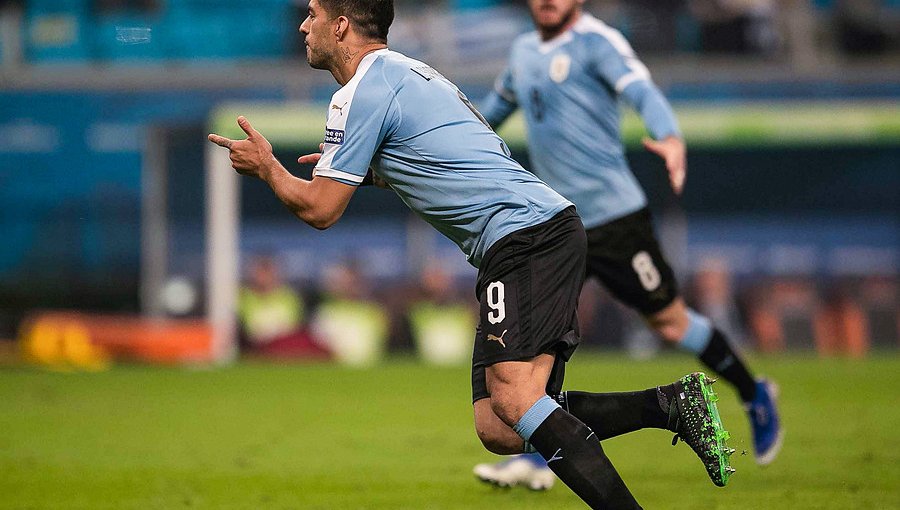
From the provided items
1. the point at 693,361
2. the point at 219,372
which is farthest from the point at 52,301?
the point at 693,361

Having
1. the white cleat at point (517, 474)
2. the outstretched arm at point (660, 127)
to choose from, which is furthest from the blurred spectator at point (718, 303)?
the white cleat at point (517, 474)

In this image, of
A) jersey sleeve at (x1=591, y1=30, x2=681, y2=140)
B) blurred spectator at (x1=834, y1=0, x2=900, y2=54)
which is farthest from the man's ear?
blurred spectator at (x1=834, y1=0, x2=900, y2=54)

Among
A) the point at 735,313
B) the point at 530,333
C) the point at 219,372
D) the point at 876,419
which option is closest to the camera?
the point at 530,333

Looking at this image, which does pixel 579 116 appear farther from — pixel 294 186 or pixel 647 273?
pixel 294 186

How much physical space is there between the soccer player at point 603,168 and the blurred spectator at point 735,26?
1477 centimetres

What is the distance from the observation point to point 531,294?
4.70 meters

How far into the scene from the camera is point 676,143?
6227mm

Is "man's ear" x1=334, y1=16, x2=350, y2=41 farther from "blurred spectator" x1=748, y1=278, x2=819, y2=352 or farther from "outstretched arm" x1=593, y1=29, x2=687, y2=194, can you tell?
"blurred spectator" x1=748, y1=278, x2=819, y2=352

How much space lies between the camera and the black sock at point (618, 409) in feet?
16.5

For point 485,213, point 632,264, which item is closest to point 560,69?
point 632,264

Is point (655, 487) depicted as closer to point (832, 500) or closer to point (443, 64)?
point (832, 500)

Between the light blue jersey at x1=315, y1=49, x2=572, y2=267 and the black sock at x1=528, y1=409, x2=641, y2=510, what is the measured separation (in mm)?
736

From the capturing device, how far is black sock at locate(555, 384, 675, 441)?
5.04m

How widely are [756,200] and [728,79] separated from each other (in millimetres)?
2204
